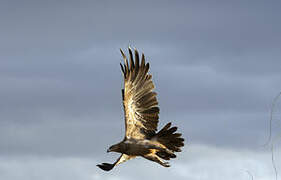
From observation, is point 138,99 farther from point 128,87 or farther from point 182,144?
point 182,144

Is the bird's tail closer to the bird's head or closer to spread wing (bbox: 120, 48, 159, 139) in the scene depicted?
spread wing (bbox: 120, 48, 159, 139)

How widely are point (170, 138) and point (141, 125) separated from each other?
0.75 metres

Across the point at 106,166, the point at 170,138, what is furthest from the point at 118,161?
the point at 170,138

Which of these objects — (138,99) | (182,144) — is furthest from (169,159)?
(138,99)

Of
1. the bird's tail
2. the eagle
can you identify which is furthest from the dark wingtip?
the bird's tail

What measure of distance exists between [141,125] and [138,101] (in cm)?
64

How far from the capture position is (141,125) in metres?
15.3

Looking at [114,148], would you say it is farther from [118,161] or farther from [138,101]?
[138,101]

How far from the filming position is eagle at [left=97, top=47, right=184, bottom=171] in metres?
14.8

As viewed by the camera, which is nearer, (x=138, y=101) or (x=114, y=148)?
(x=114, y=148)

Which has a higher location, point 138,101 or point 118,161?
point 138,101

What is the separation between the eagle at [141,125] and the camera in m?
14.8

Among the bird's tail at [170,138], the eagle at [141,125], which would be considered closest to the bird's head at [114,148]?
the eagle at [141,125]

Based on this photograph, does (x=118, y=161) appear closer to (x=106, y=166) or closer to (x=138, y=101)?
(x=106, y=166)
